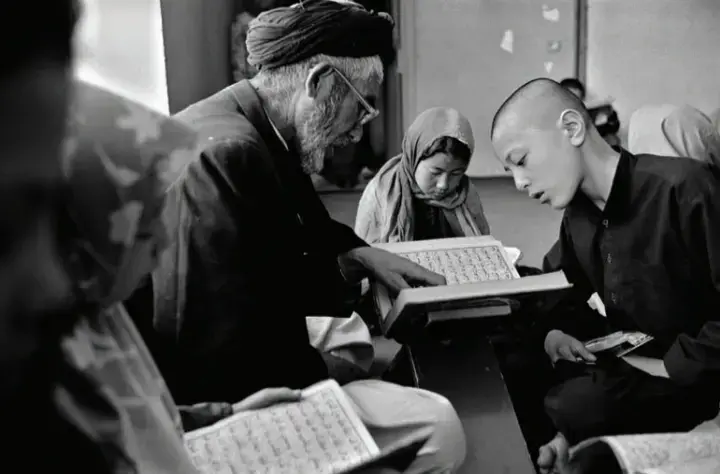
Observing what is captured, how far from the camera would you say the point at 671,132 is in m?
1.29

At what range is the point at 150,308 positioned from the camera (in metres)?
0.85

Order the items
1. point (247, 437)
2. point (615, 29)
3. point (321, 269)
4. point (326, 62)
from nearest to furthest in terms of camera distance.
→ point (247, 437) < point (326, 62) < point (321, 269) < point (615, 29)

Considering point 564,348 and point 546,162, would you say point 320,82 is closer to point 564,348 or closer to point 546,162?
point 546,162

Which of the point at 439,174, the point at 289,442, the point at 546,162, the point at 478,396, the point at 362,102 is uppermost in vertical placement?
the point at 362,102

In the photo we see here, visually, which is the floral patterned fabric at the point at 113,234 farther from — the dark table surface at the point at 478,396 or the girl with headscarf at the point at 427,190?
the girl with headscarf at the point at 427,190

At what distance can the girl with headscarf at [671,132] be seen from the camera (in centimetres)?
125

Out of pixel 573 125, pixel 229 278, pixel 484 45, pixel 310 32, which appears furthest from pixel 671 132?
pixel 229 278

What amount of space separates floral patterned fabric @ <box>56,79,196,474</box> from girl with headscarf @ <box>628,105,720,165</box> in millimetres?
1055

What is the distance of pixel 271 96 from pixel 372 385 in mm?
473

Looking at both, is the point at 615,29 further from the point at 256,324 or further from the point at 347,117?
the point at 256,324

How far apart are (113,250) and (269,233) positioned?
56 cm

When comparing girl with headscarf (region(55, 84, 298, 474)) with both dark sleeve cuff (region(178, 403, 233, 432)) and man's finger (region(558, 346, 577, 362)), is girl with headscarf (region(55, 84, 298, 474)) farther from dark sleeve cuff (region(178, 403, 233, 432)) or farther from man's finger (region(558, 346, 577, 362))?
man's finger (region(558, 346, 577, 362))

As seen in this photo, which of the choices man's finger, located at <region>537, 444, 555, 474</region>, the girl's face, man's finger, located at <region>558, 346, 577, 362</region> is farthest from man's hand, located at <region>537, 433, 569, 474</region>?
the girl's face

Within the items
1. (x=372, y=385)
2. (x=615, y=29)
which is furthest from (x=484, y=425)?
(x=615, y=29)
